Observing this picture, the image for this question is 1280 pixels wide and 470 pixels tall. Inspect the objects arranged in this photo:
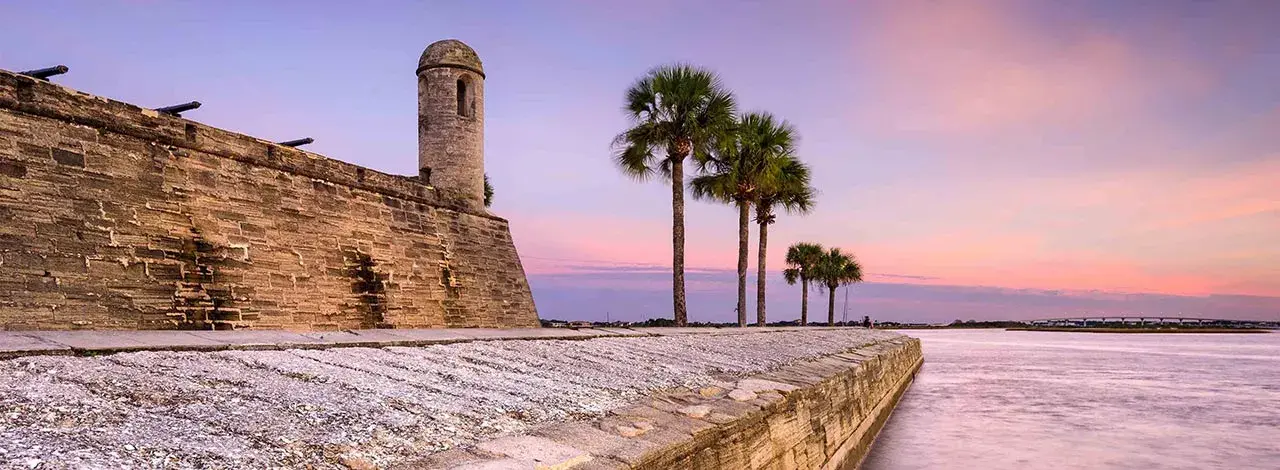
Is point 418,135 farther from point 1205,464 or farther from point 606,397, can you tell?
point 1205,464

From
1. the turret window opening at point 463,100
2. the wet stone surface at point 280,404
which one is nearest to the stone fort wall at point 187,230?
the turret window opening at point 463,100

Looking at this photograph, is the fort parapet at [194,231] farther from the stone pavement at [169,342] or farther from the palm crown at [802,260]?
the palm crown at [802,260]

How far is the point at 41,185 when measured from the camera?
9453mm

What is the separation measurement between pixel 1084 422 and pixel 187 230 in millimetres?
14613

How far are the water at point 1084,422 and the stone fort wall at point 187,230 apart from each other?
854 centimetres

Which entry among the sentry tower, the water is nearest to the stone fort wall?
the sentry tower

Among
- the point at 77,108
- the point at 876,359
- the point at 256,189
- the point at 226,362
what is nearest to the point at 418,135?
the point at 256,189

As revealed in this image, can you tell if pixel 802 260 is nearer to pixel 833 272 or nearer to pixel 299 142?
pixel 833 272

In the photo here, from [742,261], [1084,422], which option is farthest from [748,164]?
[1084,422]

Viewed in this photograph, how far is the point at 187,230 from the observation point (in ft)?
35.8

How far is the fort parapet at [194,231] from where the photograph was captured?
9328 millimetres

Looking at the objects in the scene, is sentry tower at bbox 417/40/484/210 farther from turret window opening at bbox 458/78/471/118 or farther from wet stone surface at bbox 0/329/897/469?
wet stone surface at bbox 0/329/897/469

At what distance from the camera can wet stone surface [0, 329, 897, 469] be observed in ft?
9.96

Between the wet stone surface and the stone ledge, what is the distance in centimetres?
20
